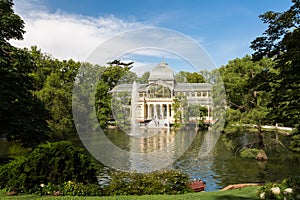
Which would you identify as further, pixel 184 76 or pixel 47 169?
pixel 184 76

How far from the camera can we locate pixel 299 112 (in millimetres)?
7152

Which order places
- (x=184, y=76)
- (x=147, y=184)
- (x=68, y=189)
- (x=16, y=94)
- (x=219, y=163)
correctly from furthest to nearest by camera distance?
(x=184, y=76) < (x=219, y=163) < (x=16, y=94) < (x=147, y=184) < (x=68, y=189)

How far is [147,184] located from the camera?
5.88 metres

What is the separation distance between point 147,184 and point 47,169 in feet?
6.74

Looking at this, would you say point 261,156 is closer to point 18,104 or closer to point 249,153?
point 249,153

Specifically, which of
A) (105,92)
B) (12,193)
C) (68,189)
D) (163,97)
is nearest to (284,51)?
(68,189)

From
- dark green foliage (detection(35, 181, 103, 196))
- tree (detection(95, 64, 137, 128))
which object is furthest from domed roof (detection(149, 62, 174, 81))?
dark green foliage (detection(35, 181, 103, 196))

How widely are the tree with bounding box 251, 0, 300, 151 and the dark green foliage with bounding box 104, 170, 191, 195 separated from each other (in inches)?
117

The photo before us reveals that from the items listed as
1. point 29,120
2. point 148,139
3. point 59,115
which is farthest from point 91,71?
point 59,115

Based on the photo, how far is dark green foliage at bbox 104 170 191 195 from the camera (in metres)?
5.68

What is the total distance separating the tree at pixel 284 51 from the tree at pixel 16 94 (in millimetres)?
6980

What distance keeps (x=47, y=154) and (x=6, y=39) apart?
605cm

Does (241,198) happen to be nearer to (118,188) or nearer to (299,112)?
(118,188)

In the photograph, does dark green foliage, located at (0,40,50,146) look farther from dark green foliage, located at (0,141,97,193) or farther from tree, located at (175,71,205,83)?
tree, located at (175,71,205,83)
